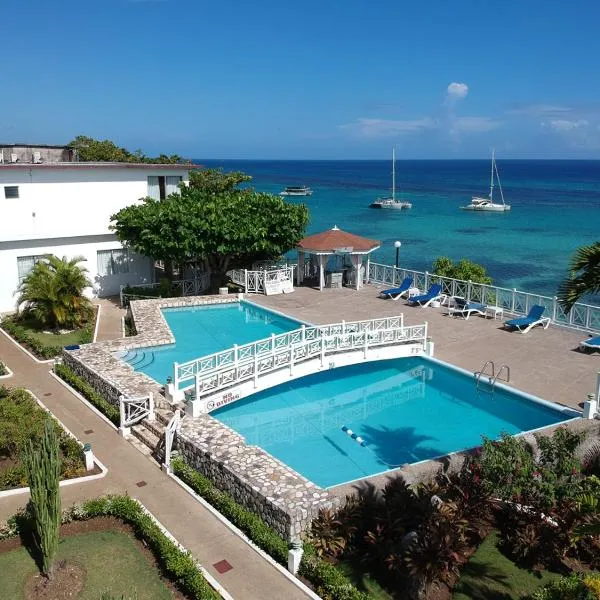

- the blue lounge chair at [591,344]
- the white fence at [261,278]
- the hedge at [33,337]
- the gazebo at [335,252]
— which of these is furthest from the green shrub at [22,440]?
the gazebo at [335,252]

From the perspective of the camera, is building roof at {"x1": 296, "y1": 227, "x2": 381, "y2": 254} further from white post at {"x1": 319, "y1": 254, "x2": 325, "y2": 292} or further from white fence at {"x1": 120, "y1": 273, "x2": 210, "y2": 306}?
white fence at {"x1": 120, "y1": 273, "x2": 210, "y2": 306}

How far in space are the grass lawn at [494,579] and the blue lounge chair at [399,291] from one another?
16796 millimetres

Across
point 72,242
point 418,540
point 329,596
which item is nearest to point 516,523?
point 418,540

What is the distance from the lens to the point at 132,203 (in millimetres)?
27875

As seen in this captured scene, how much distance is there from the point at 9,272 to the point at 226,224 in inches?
367

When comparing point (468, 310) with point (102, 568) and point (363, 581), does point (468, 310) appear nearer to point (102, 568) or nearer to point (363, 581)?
point (363, 581)

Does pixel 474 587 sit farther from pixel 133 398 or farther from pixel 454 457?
pixel 133 398

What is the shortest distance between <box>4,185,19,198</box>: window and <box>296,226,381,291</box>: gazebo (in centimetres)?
1227

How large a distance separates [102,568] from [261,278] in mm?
Answer: 18895

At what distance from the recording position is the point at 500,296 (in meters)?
25.5

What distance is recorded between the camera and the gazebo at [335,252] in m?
28.0

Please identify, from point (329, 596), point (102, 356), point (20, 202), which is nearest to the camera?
point (329, 596)

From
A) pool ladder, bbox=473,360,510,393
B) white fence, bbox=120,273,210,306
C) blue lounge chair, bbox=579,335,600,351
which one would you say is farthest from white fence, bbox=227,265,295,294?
blue lounge chair, bbox=579,335,600,351

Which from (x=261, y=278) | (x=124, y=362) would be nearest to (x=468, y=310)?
(x=261, y=278)
